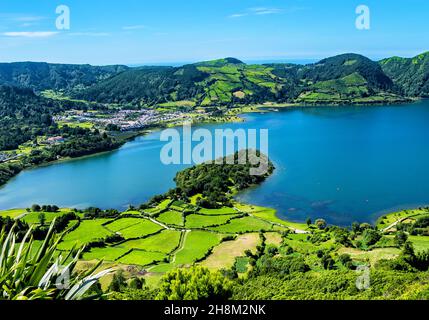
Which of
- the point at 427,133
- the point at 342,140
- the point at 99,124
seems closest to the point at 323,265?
the point at 342,140

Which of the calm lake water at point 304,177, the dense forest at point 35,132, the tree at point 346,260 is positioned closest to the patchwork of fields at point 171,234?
the calm lake water at point 304,177

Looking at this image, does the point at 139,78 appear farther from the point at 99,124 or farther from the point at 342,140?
the point at 342,140

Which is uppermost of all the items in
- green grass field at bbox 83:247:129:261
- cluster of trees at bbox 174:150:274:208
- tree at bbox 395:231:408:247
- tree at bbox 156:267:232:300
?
tree at bbox 156:267:232:300

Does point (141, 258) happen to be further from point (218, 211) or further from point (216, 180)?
point (216, 180)

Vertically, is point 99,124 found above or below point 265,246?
above

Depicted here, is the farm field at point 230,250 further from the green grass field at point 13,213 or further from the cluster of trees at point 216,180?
the green grass field at point 13,213

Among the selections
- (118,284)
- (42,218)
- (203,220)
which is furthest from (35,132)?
(118,284)

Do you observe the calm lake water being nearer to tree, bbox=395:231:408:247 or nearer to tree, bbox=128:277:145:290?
tree, bbox=395:231:408:247

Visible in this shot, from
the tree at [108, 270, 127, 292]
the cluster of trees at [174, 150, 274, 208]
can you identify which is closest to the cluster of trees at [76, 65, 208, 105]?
the cluster of trees at [174, 150, 274, 208]
